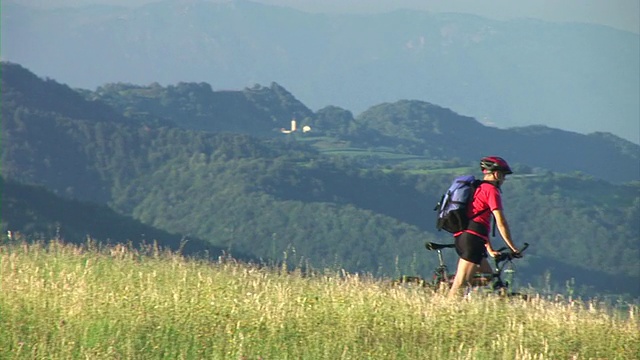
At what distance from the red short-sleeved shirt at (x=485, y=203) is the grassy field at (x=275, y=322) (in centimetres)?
65

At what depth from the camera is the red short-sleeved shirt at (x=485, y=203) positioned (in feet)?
27.9

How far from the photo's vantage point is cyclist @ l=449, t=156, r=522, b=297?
855cm

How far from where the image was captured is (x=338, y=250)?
99500 millimetres

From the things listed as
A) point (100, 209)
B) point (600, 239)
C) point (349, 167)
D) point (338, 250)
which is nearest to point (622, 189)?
point (600, 239)

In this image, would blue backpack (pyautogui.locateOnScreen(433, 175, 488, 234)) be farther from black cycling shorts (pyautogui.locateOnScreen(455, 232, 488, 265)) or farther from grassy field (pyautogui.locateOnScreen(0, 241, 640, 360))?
grassy field (pyautogui.locateOnScreen(0, 241, 640, 360))

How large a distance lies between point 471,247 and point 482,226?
19 cm

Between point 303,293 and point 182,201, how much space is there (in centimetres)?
11217

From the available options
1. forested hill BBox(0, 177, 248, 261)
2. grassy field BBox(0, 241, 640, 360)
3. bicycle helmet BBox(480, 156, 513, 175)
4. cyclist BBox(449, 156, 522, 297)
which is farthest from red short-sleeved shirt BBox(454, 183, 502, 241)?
forested hill BBox(0, 177, 248, 261)

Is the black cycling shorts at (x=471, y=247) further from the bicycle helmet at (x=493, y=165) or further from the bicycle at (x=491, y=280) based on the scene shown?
the bicycle helmet at (x=493, y=165)

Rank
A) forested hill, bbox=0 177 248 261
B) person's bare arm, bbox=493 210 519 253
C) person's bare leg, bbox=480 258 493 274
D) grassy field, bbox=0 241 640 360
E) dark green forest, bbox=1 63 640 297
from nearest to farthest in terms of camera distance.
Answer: grassy field, bbox=0 241 640 360 < person's bare arm, bbox=493 210 519 253 < person's bare leg, bbox=480 258 493 274 < forested hill, bbox=0 177 248 261 < dark green forest, bbox=1 63 640 297

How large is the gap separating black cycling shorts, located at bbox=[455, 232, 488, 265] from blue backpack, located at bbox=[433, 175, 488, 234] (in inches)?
3.5

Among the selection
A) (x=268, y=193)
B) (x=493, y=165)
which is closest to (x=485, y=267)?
(x=493, y=165)

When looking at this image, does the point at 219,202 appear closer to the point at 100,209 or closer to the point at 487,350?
the point at 100,209

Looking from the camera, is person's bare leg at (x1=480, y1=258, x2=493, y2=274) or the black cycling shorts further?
person's bare leg at (x1=480, y1=258, x2=493, y2=274)
